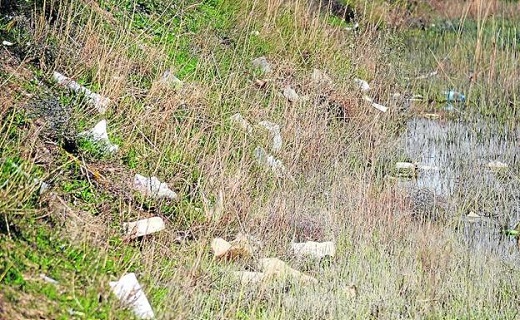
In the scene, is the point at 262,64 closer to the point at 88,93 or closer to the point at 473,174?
the point at 473,174

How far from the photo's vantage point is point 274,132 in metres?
4.50

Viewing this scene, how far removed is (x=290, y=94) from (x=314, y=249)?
197cm

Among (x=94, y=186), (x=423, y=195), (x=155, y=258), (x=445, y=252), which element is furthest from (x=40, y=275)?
(x=423, y=195)

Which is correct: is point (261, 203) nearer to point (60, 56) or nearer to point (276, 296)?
point (276, 296)

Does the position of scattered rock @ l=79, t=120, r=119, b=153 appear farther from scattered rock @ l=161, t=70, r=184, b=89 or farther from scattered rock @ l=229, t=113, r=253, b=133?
scattered rock @ l=229, t=113, r=253, b=133

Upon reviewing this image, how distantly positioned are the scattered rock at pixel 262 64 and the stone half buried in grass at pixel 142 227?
98.1 inches

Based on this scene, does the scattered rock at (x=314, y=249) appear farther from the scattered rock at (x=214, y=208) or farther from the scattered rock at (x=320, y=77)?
the scattered rock at (x=320, y=77)

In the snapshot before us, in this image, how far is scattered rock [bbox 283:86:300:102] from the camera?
5.08m

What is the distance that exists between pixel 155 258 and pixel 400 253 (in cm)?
120

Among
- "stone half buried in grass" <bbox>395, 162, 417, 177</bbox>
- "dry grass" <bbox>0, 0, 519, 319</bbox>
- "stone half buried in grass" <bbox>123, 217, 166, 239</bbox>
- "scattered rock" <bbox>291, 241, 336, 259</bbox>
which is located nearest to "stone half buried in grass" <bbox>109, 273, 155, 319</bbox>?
"dry grass" <bbox>0, 0, 519, 319</bbox>

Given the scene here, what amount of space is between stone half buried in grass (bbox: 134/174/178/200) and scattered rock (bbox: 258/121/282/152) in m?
1.10

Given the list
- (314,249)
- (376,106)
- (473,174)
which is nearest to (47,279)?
(314,249)

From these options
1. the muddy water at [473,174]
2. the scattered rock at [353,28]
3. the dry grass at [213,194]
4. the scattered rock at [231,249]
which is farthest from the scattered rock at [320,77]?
the scattered rock at [231,249]

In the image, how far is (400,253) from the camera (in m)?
3.38
